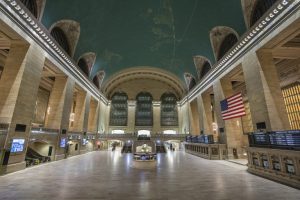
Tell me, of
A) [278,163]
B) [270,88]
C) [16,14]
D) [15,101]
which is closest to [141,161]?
[278,163]

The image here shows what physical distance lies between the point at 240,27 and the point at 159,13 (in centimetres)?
726

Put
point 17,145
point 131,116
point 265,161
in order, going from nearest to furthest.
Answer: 1. point 265,161
2. point 17,145
3. point 131,116

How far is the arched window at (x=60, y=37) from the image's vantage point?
13.8 m

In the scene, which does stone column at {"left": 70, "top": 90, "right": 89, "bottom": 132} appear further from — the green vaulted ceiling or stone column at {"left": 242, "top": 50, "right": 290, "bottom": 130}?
stone column at {"left": 242, "top": 50, "right": 290, "bottom": 130}

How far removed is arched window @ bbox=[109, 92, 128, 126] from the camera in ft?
107

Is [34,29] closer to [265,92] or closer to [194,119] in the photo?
[265,92]

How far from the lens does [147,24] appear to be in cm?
1678

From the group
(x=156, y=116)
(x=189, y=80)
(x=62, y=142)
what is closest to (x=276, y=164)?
(x=62, y=142)

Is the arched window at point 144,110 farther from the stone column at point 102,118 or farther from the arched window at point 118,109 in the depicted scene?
the stone column at point 102,118

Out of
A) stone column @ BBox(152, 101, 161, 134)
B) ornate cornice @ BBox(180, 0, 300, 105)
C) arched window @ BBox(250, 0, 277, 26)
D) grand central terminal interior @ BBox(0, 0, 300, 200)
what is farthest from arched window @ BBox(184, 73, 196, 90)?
arched window @ BBox(250, 0, 277, 26)

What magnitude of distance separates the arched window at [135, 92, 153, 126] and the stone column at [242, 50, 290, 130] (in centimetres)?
2339

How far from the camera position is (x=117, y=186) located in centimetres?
578

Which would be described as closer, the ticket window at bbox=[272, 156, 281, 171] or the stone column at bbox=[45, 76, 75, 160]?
the ticket window at bbox=[272, 156, 281, 171]

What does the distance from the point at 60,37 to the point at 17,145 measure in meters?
10.2
